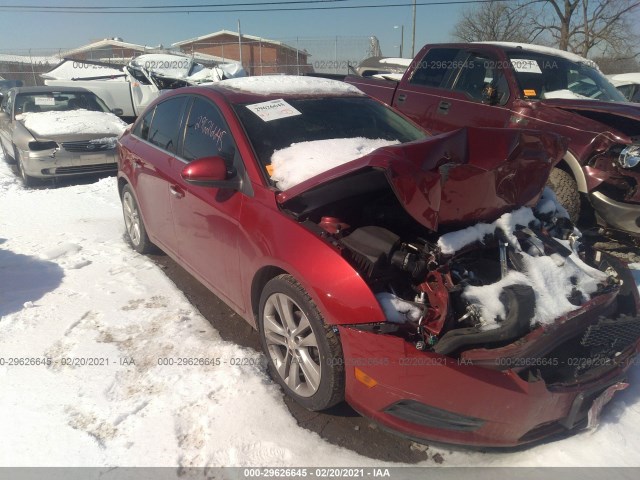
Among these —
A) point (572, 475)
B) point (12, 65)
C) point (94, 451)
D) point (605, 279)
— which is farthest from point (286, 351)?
point (12, 65)

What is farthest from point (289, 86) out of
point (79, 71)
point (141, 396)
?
point (79, 71)

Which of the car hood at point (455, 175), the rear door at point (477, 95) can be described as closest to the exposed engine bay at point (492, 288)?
the car hood at point (455, 175)

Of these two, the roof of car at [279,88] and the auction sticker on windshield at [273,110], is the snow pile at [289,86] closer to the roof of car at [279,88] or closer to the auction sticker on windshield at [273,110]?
the roof of car at [279,88]

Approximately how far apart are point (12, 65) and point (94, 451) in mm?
39655

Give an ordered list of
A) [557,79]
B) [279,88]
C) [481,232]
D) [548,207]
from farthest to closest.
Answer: [557,79] < [279,88] < [548,207] < [481,232]

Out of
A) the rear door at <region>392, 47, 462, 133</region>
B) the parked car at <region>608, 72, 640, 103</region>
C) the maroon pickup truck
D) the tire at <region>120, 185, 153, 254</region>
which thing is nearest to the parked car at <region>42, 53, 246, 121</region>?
the maroon pickup truck

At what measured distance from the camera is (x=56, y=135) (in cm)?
768

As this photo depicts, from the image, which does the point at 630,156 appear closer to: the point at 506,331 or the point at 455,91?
the point at 455,91

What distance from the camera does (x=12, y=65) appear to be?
33000mm

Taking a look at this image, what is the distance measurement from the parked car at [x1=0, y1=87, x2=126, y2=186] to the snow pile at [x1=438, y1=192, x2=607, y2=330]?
723 cm

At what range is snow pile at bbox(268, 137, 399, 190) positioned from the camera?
2662 millimetres

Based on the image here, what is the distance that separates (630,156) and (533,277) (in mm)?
2649

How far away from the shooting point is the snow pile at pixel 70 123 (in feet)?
25.6

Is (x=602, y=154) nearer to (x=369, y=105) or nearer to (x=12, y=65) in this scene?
(x=369, y=105)
